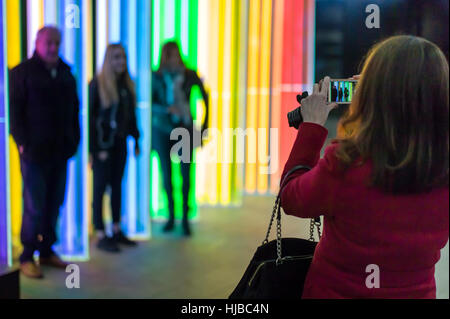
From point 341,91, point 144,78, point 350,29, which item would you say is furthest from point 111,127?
point 341,91

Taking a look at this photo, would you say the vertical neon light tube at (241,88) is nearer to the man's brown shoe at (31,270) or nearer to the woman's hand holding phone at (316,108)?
the man's brown shoe at (31,270)

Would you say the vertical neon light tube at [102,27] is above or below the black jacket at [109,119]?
above

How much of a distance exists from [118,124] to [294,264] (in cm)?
249

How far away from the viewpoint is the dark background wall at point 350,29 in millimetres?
1919

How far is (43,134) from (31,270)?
781 mm

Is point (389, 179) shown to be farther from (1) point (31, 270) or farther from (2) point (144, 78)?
(2) point (144, 78)

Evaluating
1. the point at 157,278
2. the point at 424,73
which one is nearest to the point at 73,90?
the point at 157,278

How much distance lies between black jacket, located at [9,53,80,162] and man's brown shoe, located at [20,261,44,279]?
61cm

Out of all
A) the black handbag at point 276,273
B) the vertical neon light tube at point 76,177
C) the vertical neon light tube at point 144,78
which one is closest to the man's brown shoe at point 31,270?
the vertical neon light tube at point 76,177

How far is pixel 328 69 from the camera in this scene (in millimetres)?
2025

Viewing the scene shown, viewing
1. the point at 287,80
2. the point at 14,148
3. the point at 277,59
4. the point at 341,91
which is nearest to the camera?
the point at 341,91

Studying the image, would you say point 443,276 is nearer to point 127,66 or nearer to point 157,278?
point 157,278

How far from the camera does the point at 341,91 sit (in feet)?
4.55

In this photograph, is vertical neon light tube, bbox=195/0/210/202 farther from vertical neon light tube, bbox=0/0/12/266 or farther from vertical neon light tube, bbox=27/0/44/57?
vertical neon light tube, bbox=0/0/12/266
